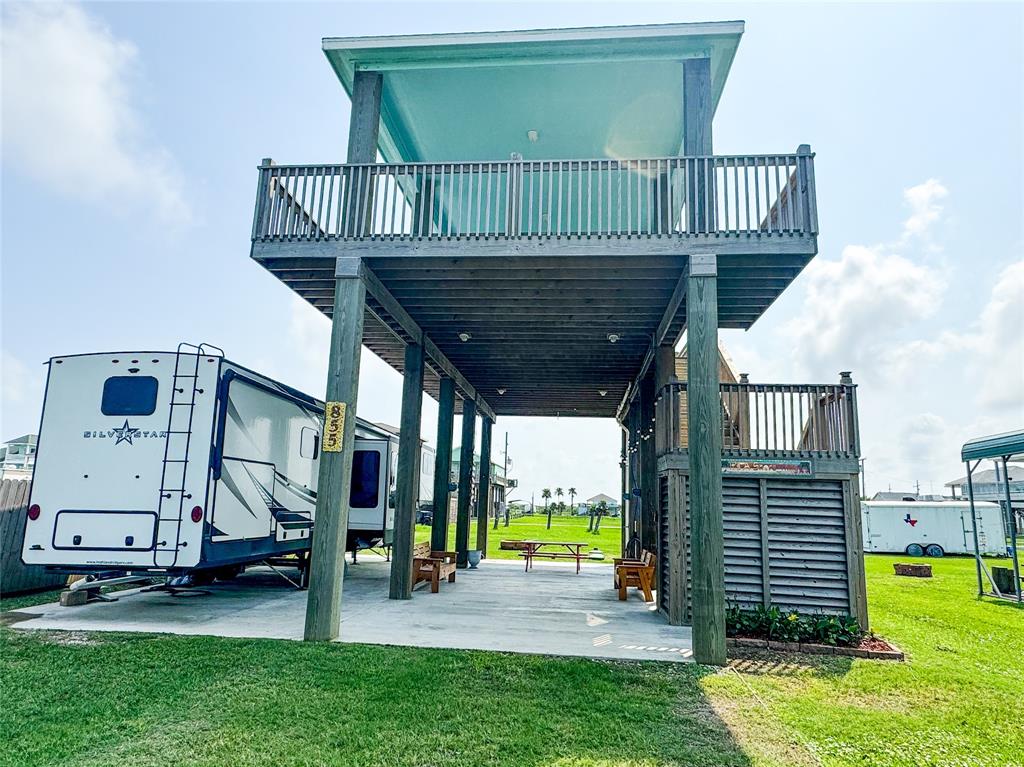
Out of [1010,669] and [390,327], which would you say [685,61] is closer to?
[390,327]

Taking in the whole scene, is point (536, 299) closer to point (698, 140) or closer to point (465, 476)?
point (698, 140)

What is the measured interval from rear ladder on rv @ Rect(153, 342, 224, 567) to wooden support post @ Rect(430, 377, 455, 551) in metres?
5.39

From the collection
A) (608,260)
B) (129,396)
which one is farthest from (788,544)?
(129,396)

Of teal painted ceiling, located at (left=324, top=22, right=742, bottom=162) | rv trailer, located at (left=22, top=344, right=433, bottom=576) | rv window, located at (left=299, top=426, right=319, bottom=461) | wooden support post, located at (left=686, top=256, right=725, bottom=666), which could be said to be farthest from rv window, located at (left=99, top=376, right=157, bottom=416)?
wooden support post, located at (left=686, top=256, right=725, bottom=666)

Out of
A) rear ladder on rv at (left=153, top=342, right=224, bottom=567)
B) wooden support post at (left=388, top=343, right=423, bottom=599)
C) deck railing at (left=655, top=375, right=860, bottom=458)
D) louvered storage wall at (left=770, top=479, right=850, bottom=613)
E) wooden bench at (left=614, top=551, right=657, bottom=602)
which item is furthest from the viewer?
wooden bench at (left=614, top=551, right=657, bottom=602)

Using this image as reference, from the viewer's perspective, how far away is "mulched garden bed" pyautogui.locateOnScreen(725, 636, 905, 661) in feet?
20.9

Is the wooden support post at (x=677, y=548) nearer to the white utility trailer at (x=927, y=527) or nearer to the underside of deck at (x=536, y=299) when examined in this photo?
the underside of deck at (x=536, y=299)

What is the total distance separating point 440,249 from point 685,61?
384cm

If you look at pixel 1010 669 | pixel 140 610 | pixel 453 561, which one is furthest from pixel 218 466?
pixel 1010 669

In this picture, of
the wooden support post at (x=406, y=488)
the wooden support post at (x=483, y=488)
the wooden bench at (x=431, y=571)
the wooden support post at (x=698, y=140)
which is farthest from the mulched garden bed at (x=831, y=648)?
the wooden support post at (x=483, y=488)

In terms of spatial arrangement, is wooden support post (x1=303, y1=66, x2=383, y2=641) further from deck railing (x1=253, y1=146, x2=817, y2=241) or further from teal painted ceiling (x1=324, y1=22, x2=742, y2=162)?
teal painted ceiling (x1=324, y1=22, x2=742, y2=162)

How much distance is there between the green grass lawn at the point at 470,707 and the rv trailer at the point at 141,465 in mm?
1022

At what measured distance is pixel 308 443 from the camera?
10320mm

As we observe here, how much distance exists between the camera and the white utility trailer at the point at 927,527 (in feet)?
80.5
